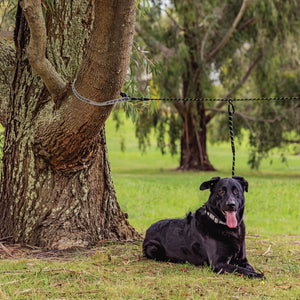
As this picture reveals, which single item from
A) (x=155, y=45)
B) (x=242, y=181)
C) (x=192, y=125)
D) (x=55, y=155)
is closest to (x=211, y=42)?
(x=155, y=45)

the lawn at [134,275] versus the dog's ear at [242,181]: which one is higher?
the dog's ear at [242,181]

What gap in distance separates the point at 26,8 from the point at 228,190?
228 centimetres

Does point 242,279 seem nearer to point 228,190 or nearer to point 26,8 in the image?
point 228,190

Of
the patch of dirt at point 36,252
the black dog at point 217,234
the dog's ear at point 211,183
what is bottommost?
the patch of dirt at point 36,252

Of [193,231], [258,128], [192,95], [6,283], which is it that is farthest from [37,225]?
[258,128]

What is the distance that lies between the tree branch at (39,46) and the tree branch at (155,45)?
12043 mm

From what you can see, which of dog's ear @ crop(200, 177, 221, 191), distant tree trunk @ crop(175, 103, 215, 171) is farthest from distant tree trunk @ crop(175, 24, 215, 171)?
dog's ear @ crop(200, 177, 221, 191)

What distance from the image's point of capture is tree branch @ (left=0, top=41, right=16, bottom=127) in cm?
551

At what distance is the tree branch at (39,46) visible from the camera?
3.76 metres

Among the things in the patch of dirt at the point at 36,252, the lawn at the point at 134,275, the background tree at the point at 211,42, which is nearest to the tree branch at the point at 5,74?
the patch of dirt at the point at 36,252

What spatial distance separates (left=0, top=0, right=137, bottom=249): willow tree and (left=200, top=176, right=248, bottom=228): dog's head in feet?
4.09

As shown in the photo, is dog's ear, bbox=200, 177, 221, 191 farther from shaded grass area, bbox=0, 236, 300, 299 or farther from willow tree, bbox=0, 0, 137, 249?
willow tree, bbox=0, 0, 137, 249

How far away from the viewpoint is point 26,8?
12.3 feet

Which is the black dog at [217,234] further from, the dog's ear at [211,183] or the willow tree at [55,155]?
the willow tree at [55,155]
